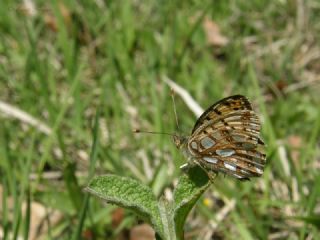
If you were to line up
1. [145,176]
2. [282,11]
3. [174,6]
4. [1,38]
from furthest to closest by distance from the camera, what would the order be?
[282,11]
[174,6]
[1,38]
[145,176]

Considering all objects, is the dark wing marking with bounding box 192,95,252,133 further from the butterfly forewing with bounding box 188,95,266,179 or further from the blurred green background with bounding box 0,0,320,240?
the blurred green background with bounding box 0,0,320,240

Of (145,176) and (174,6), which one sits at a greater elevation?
(174,6)

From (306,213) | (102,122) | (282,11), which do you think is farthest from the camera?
(282,11)

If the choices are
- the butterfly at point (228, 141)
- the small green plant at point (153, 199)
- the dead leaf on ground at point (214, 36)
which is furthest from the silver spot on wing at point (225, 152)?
the dead leaf on ground at point (214, 36)

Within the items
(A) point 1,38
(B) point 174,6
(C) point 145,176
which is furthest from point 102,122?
(B) point 174,6

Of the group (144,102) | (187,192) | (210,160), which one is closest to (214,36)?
(144,102)

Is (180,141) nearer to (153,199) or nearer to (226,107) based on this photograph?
(226,107)

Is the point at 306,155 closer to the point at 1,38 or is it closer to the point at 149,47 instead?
the point at 149,47
